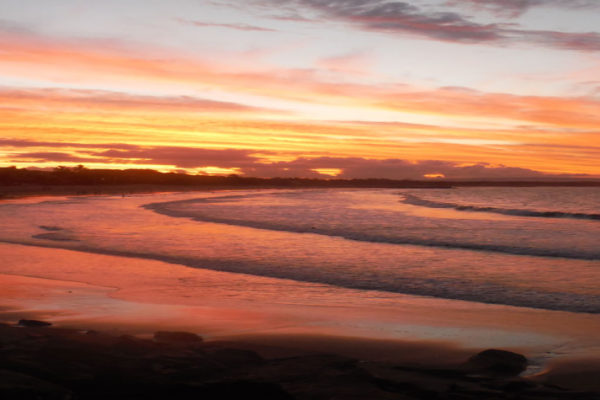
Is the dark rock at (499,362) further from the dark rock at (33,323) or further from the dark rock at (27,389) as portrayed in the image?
the dark rock at (33,323)

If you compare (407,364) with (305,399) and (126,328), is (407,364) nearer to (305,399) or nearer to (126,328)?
(305,399)

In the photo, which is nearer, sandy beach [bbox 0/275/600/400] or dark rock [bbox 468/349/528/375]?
sandy beach [bbox 0/275/600/400]

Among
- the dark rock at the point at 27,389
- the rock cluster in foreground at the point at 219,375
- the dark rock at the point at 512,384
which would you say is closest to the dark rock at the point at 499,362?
the rock cluster in foreground at the point at 219,375

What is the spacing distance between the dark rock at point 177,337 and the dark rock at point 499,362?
2891mm

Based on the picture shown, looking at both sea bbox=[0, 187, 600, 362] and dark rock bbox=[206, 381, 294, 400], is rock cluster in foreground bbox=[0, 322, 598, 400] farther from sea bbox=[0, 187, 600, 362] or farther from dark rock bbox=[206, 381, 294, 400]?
sea bbox=[0, 187, 600, 362]

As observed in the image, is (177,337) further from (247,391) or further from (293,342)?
(247,391)

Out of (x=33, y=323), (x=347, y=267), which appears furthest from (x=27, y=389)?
(x=347, y=267)

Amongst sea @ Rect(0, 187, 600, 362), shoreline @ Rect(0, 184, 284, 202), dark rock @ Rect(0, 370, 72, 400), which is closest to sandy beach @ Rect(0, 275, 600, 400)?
dark rock @ Rect(0, 370, 72, 400)

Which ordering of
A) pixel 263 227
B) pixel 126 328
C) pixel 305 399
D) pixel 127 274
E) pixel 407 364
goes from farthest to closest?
pixel 263 227 < pixel 127 274 < pixel 126 328 < pixel 407 364 < pixel 305 399

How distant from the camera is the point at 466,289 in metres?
10.1

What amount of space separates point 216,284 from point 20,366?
18.4ft

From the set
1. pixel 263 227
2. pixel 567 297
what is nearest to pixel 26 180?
pixel 263 227

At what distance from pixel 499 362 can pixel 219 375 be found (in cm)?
259

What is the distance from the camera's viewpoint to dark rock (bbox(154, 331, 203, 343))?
20.6 ft
